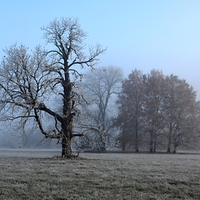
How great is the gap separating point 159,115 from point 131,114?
14.5 ft

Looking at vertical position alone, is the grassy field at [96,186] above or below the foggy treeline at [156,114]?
below

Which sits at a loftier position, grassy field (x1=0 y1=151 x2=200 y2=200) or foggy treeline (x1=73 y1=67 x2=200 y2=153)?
foggy treeline (x1=73 y1=67 x2=200 y2=153)

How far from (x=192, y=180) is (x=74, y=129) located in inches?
484

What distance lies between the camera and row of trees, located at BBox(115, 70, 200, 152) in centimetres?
4772

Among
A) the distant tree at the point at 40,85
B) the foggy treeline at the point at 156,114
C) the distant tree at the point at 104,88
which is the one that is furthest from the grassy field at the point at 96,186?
the distant tree at the point at 104,88

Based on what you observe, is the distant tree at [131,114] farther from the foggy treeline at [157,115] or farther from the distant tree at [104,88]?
the distant tree at [104,88]

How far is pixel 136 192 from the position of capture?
9641 mm

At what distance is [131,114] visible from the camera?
1961 inches

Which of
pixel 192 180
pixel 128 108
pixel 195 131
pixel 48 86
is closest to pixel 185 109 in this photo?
pixel 195 131

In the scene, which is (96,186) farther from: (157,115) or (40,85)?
(157,115)

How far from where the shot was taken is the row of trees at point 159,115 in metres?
47.7

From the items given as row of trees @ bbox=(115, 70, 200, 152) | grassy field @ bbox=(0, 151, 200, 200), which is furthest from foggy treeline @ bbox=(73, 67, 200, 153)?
grassy field @ bbox=(0, 151, 200, 200)

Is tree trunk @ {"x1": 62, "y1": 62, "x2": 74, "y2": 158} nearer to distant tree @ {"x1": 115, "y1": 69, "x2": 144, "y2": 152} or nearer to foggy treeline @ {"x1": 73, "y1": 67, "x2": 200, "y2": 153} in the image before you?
foggy treeline @ {"x1": 73, "y1": 67, "x2": 200, "y2": 153}

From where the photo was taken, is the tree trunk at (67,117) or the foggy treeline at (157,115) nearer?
the tree trunk at (67,117)
